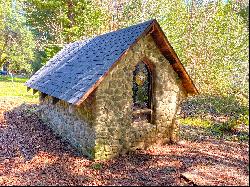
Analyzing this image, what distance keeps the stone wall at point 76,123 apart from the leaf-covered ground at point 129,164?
0.37m

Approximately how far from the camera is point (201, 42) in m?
24.9

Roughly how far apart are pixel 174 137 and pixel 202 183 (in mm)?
4526

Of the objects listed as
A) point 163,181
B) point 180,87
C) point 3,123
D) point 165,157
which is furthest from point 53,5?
point 163,181

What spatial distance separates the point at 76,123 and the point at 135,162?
2906 millimetres

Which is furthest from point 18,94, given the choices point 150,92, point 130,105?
point 130,105

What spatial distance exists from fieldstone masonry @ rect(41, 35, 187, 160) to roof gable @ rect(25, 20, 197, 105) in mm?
306

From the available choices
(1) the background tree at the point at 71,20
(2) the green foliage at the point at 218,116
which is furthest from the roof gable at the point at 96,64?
(1) the background tree at the point at 71,20

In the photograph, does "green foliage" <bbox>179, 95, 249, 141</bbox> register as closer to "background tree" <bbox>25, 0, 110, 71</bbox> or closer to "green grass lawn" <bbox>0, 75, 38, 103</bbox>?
"background tree" <bbox>25, 0, 110, 71</bbox>

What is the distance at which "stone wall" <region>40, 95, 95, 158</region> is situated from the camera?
10359 millimetres

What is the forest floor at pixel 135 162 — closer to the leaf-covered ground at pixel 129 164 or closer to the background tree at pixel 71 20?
the leaf-covered ground at pixel 129 164

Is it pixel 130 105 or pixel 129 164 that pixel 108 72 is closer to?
pixel 130 105

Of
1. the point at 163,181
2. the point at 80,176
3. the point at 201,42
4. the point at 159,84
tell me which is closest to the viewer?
the point at 163,181

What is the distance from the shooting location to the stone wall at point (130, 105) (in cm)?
1023

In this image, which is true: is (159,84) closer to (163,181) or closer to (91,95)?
(91,95)
